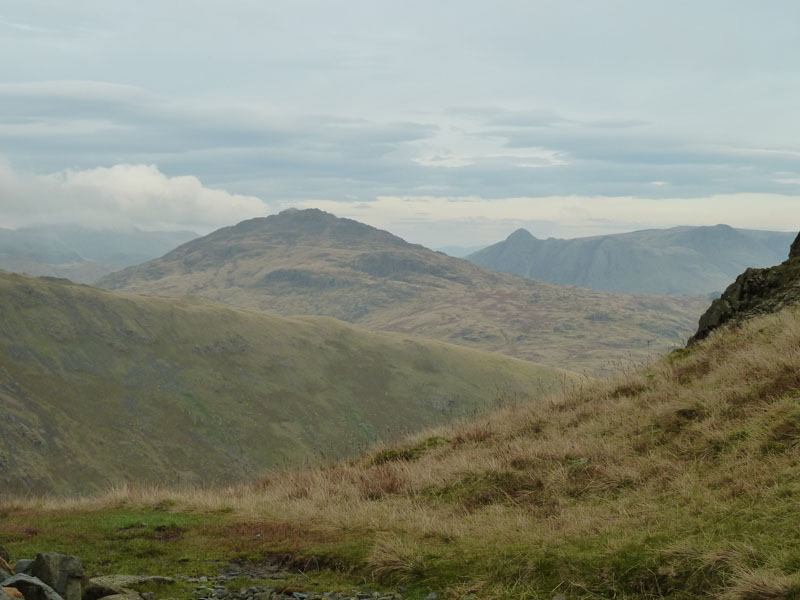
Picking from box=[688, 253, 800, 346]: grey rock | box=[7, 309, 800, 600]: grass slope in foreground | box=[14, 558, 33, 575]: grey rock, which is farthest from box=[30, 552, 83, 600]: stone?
box=[688, 253, 800, 346]: grey rock

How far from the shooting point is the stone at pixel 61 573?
28.5ft

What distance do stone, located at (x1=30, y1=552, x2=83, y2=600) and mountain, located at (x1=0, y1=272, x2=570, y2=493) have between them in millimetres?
103244

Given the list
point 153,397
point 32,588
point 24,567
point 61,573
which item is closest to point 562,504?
point 61,573

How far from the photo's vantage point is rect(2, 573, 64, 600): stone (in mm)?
8094

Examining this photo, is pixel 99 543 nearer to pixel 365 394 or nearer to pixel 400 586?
pixel 400 586

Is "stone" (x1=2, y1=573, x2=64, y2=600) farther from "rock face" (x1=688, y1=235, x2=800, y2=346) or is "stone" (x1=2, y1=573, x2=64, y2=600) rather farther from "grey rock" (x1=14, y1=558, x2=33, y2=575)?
"rock face" (x1=688, y1=235, x2=800, y2=346)

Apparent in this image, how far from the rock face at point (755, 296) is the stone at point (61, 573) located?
778 inches

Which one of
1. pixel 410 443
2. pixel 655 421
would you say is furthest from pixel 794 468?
pixel 410 443

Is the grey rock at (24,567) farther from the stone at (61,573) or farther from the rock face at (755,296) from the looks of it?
the rock face at (755,296)

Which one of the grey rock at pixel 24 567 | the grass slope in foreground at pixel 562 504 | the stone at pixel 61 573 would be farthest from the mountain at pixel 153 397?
the stone at pixel 61 573

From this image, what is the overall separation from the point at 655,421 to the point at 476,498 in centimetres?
453

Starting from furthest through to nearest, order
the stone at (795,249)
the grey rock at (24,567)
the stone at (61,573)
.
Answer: the stone at (795,249) < the grey rock at (24,567) < the stone at (61,573)

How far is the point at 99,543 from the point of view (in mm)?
13234

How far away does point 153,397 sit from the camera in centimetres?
15762
